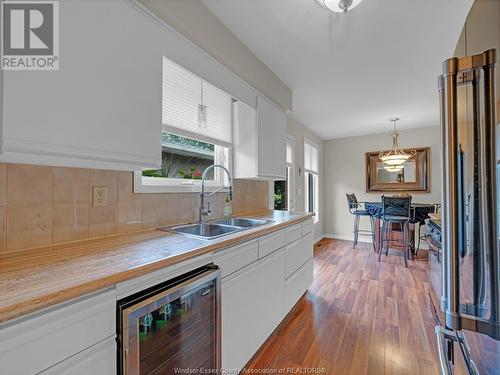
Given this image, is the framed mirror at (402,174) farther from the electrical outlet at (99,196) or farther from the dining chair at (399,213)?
the electrical outlet at (99,196)

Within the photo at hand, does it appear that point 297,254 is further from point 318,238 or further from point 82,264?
point 318,238

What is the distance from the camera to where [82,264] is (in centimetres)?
87

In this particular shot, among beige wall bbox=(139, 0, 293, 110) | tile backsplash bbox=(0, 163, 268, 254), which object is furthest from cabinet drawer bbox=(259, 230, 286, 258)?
beige wall bbox=(139, 0, 293, 110)

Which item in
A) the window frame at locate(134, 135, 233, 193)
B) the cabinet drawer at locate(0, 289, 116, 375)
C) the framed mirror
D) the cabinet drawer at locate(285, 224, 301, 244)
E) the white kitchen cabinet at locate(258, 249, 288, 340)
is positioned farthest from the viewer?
the framed mirror

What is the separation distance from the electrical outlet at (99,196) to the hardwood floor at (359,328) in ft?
4.78

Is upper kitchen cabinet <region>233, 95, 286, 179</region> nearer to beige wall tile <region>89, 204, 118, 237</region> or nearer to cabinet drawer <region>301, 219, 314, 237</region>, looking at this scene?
cabinet drawer <region>301, 219, 314, 237</region>

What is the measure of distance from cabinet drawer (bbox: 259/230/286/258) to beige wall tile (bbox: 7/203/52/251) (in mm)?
1183

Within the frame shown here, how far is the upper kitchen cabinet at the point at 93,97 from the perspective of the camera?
83cm

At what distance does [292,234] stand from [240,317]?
0.93m

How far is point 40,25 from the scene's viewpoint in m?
0.90

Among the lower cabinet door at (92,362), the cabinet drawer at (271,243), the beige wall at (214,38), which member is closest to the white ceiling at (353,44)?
the beige wall at (214,38)

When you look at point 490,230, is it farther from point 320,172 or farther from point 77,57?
point 320,172

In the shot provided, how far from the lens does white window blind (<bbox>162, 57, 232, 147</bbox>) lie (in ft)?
5.66

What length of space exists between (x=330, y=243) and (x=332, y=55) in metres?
4.01
